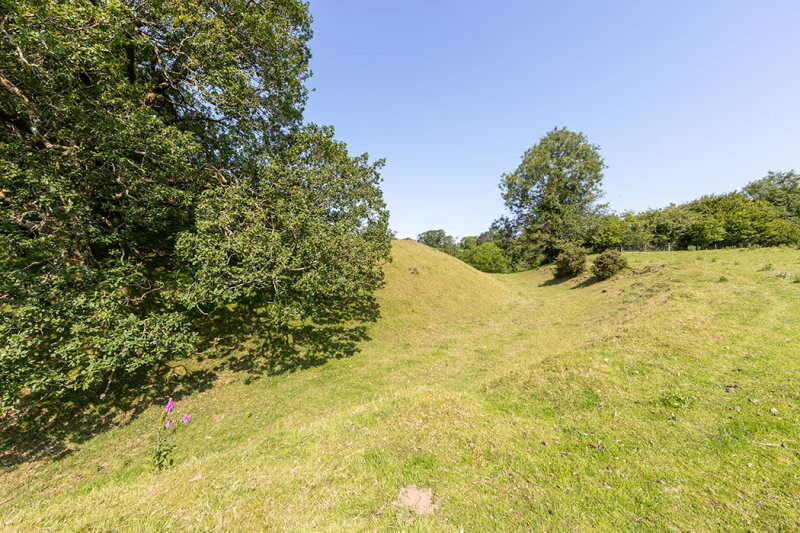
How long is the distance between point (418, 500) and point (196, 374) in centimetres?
1208

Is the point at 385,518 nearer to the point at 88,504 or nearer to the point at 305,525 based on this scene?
the point at 305,525

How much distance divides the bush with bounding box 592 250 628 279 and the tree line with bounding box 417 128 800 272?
36.9 feet

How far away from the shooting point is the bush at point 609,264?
26641mm

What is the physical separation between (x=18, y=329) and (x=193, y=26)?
44.7 feet

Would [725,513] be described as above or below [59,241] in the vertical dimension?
below

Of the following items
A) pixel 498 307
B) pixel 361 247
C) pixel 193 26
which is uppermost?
pixel 193 26

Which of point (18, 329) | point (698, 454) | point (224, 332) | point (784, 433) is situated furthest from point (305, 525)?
point (224, 332)

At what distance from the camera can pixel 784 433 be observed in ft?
17.6

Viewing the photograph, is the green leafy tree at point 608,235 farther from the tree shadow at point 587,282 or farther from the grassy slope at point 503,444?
the grassy slope at point 503,444

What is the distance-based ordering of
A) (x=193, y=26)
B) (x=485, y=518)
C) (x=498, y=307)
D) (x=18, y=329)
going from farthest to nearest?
(x=498, y=307)
(x=193, y=26)
(x=18, y=329)
(x=485, y=518)

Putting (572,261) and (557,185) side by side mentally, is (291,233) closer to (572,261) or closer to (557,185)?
(572,261)

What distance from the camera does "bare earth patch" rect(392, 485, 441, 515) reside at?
4.80 metres

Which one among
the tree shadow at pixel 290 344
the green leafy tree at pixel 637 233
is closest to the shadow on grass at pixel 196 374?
the tree shadow at pixel 290 344

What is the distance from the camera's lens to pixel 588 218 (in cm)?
4103
